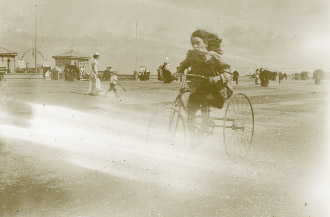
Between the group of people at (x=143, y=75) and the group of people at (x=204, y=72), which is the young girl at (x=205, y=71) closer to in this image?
the group of people at (x=204, y=72)

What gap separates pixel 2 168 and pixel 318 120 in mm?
9275

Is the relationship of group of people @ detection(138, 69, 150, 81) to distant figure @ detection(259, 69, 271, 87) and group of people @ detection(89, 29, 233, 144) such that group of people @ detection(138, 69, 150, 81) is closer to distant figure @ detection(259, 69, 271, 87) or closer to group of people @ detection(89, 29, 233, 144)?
distant figure @ detection(259, 69, 271, 87)

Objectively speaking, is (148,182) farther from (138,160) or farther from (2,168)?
(2,168)

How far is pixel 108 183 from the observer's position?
5504 millimetres

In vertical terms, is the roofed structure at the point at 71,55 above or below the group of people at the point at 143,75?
above

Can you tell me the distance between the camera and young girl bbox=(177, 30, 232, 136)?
6.59 meters

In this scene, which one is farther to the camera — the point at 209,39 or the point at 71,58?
the point at 71,58

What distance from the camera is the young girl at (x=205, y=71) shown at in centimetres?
659

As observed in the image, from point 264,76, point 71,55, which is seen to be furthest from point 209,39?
point 71,55

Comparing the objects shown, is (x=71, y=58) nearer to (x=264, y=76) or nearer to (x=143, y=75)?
(x=143, y=75)

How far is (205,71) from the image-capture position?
6617 millimetres

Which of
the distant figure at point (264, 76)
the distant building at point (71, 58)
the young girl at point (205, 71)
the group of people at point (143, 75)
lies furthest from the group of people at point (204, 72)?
the distant building at point (71, 58)

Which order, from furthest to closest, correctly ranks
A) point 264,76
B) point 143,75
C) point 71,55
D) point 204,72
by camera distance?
1. point 71,55
2. point 143,75
3. point 264,76
4. point 204,72

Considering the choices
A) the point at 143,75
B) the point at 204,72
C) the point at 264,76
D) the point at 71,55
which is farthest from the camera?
the point at 71,55
